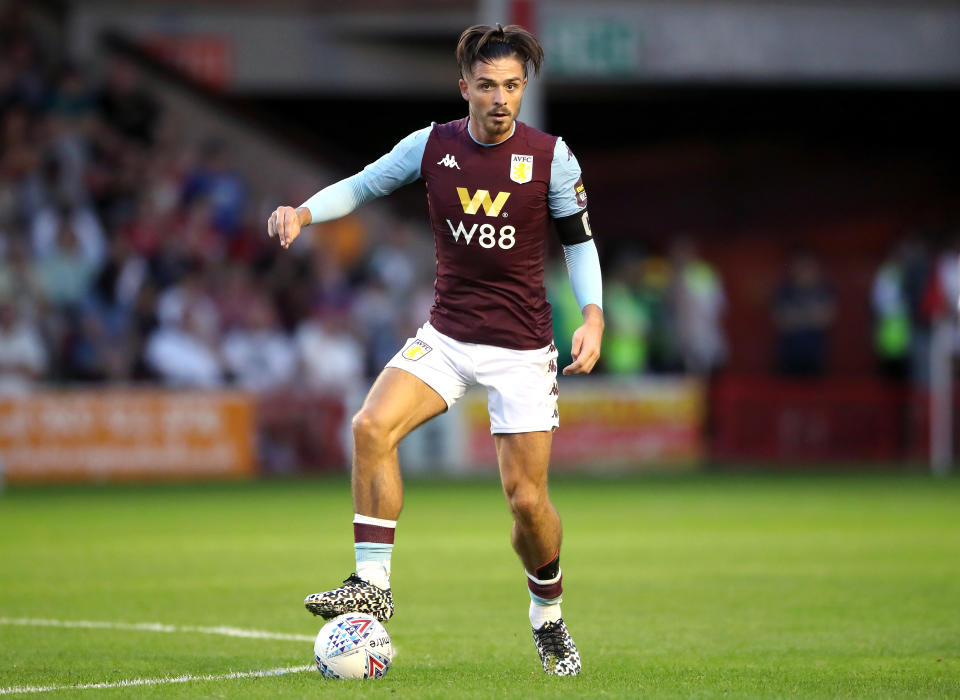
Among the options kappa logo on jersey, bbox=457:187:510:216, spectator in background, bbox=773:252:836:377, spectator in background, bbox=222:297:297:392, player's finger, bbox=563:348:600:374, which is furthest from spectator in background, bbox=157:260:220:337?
player's finger, bbox=563:348:600:374

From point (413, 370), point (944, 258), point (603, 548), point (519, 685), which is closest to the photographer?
point (519, 685)

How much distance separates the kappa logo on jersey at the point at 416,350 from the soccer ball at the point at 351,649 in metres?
1.12

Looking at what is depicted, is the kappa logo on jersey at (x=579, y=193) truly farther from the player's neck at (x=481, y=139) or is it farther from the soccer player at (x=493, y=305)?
the player's neck at (x=481, y=139)

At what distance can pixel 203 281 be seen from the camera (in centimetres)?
2047

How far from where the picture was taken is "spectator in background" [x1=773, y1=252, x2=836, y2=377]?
76.5 ft

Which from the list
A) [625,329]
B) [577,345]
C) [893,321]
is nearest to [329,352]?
[625,329]

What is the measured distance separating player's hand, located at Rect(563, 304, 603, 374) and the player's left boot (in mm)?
1123

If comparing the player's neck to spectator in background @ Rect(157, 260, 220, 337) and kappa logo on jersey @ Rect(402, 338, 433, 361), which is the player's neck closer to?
kappa logo on jersey @ Rect(402, 338, 433, 361)

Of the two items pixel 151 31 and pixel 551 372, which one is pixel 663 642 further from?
pixel 151 31

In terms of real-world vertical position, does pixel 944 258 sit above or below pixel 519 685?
above

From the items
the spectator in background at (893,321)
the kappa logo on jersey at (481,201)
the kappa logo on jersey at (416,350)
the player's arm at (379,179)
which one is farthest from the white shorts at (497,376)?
the spectator in background at (893,321)

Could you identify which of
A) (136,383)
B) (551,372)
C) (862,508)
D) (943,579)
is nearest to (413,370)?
(551,372)

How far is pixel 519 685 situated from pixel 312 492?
11.6 metres

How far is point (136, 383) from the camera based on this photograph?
19188mm
